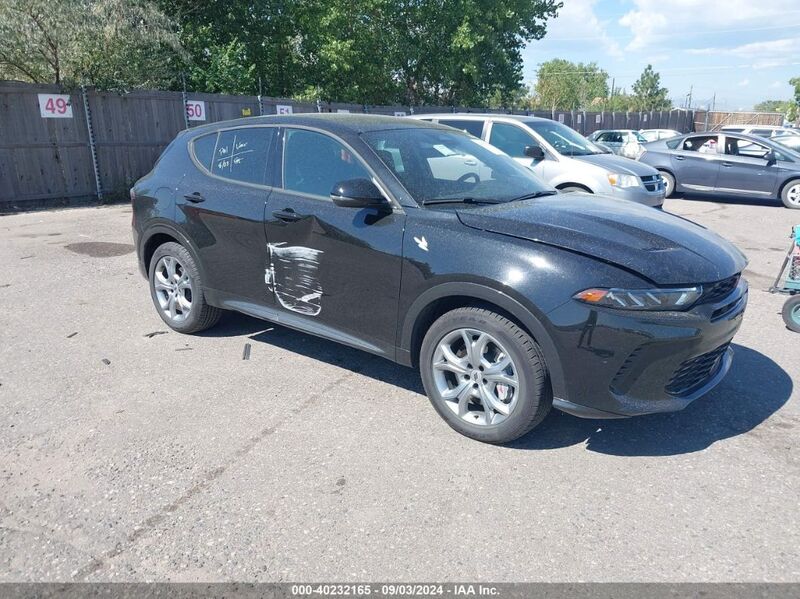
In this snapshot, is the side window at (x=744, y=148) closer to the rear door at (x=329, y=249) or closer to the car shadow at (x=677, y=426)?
the car shadow at (x=677, y=426)

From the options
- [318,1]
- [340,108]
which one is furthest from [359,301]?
[318,1]

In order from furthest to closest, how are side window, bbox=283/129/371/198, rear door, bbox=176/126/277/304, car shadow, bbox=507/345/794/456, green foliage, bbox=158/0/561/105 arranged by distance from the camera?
green foliage, bbox=158/0/561/105, rear door, bbox=176/126/277/304, side window, bbox=283/129/371/198, car shadow, bbox=507/345/794/456

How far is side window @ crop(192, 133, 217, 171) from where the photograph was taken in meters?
4.84

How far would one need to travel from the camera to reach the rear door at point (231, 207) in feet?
14.4

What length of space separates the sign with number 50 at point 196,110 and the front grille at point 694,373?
45.7ft

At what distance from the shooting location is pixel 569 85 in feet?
318

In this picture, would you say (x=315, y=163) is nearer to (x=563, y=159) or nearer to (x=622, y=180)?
(x=563, y=159)

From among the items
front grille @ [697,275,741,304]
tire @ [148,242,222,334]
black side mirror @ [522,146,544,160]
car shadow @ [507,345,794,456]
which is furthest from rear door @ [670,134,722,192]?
tire @ [148,242,222,334]

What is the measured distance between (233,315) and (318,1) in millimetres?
22905

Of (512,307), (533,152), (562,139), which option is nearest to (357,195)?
(512,307)

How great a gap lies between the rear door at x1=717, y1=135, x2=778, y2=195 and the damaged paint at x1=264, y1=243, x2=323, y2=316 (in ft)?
41.5

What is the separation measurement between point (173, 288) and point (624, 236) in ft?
11.8

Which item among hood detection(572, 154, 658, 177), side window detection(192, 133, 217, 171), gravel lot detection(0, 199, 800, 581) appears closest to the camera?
gravel lot detection(0, 199, 800, 581)

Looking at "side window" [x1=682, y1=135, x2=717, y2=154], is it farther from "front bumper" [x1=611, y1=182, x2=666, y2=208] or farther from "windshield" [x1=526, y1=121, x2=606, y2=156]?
"front bumper" [x1=611, y1=182, x2=666, y2=208]
